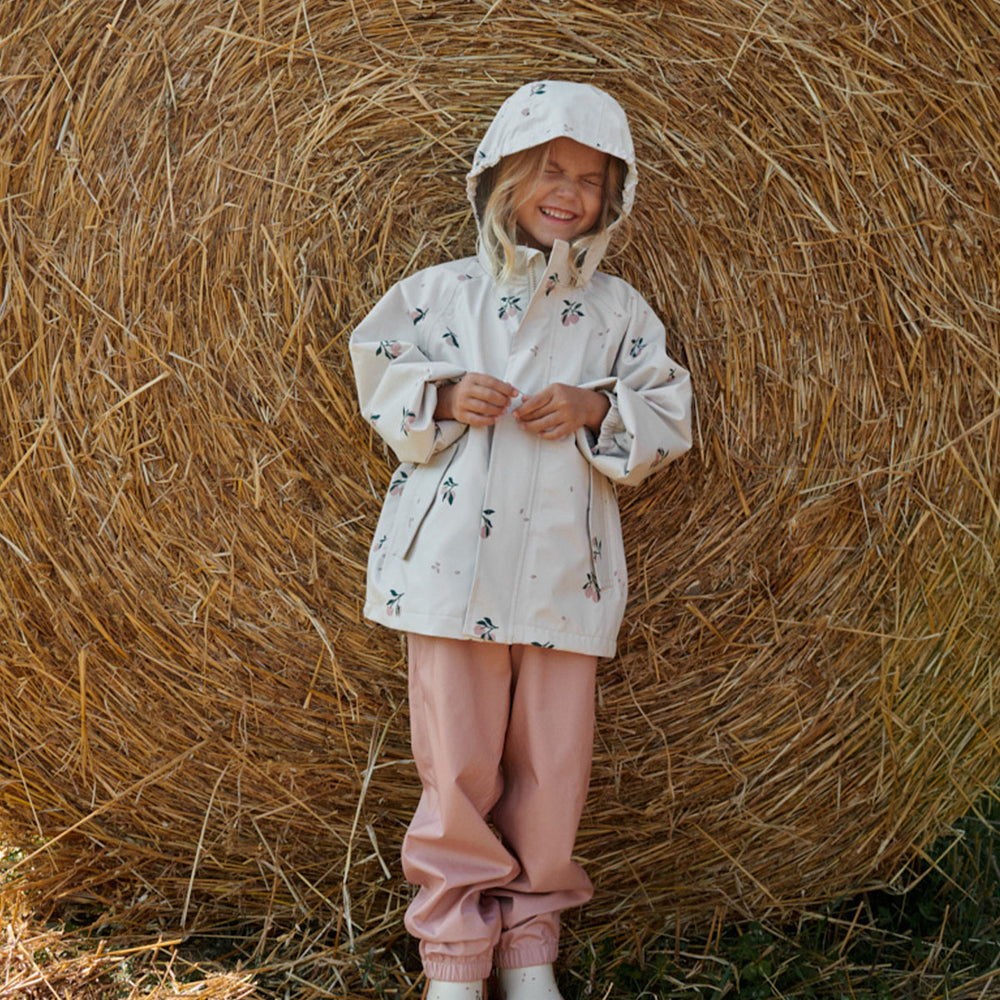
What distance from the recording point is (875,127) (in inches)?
74.7

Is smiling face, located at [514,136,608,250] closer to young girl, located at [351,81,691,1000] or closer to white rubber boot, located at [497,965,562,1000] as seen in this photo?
young girl, located at [351,81,691,1000]

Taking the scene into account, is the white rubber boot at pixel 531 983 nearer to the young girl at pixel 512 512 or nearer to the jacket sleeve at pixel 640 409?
the young girl at pixel 512 512

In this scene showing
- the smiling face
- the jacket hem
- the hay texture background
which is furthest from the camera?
the hay texture background

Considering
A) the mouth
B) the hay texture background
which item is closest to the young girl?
the mouth

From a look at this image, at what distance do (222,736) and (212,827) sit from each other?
0.18 m

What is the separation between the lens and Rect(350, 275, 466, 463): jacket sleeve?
171cm

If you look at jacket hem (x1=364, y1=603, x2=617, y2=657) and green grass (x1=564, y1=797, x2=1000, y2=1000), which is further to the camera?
green grass (x1=564, y1=797, x2=1000, y2=1000)

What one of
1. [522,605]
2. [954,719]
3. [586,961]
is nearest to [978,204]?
[954,719]

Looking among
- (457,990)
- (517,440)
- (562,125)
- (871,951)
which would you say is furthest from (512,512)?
(871,951)

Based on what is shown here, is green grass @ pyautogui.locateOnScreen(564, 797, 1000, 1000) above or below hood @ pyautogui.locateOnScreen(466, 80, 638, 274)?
below

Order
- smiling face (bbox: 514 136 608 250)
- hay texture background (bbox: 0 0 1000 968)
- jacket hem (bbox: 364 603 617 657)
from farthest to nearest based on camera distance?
hay texture background (bbox: 0 0 1000 968) < smiling face (bbox: 514 136 608 250) < jacket hem (bbox: 364 603 617 657)

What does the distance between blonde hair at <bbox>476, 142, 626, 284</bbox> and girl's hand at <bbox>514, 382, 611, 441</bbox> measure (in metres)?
0.21

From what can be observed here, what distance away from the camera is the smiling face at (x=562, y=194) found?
5.85ft

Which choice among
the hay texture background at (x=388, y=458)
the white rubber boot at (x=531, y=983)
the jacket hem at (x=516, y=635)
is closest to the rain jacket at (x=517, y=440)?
the jacket hem at (x=516, y=635)
